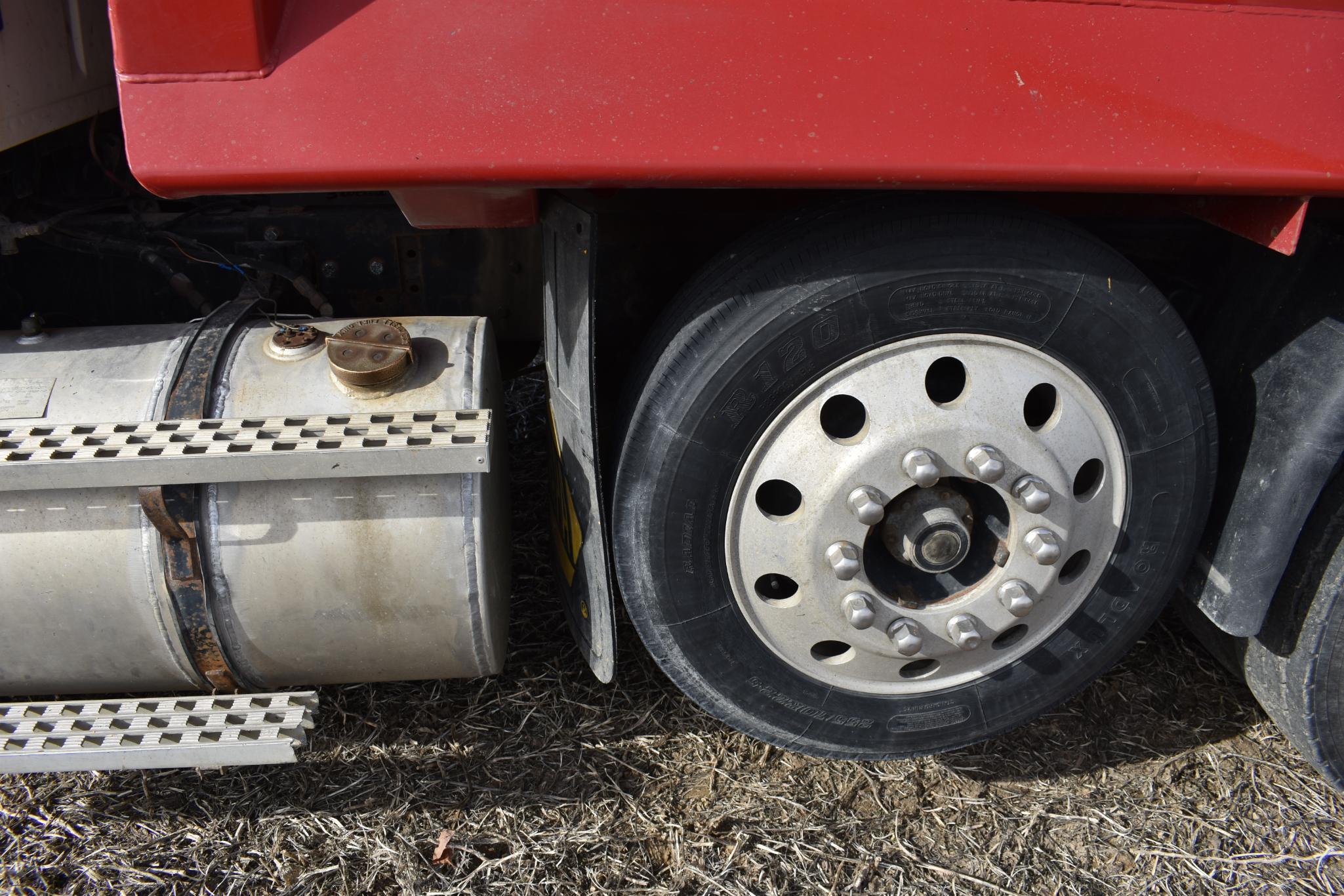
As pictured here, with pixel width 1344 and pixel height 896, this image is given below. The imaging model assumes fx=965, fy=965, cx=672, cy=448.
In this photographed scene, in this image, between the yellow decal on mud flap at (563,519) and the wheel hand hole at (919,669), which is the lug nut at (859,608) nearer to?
the wheel hand hole at (919,669)

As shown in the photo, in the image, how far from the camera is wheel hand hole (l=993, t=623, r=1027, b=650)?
1.98m

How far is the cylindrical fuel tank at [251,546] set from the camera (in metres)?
1.74

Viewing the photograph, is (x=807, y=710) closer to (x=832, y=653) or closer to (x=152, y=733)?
(x=832, y=653)

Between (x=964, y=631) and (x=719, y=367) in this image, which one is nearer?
(x=719, y=367)

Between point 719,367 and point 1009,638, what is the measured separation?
868mm

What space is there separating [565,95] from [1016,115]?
2.20 feet

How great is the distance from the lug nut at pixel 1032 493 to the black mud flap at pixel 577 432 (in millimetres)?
770

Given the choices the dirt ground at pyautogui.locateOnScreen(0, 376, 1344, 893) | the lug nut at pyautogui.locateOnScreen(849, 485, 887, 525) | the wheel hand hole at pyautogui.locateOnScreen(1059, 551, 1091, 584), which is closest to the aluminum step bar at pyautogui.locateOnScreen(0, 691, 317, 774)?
the dirt ground at pyautogui.locateOnScreen(0, 376, 1344, 893)

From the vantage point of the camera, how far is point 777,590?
1948 mm

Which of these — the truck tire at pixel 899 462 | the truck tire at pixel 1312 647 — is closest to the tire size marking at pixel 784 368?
the truck tire at pixel 899 462

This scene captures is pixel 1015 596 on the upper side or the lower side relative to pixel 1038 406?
lower

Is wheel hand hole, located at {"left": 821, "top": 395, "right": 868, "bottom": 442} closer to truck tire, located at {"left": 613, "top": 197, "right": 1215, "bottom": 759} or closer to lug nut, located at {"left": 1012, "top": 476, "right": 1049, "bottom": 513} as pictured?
truck tire, located at {"left": 613, "top": 197, "right": 1215, "bottom": 759}

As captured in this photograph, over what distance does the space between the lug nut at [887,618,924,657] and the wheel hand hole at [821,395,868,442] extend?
0.38m

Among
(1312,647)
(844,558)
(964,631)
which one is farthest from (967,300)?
(1312,647)
